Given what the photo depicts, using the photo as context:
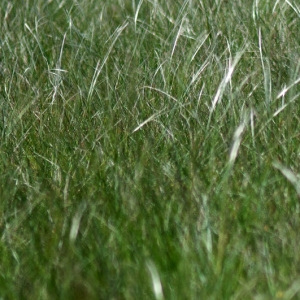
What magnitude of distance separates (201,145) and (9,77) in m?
0.99

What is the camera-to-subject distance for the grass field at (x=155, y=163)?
1.84 meters

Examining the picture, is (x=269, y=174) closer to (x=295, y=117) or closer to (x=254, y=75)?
(x=295, y=117)

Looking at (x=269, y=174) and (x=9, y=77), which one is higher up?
(x=269, y=174)

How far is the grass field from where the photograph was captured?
6.04ft

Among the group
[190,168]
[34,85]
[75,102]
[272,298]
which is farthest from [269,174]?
[34,85]

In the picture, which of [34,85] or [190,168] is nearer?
[190,168]

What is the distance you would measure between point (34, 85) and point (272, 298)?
1.56 metres

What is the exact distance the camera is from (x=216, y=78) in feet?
9.04

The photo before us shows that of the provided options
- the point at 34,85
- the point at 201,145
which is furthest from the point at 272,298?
the point at 34,85

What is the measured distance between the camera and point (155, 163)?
239 cm

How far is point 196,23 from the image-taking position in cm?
326

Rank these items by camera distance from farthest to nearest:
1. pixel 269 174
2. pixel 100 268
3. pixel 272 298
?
1. pixel 269 174
2. pixel 100 268
3. pixel 272 298

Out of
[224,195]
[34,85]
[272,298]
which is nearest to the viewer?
[272,298]

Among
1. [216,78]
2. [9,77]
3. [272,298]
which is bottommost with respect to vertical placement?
[9,77]
